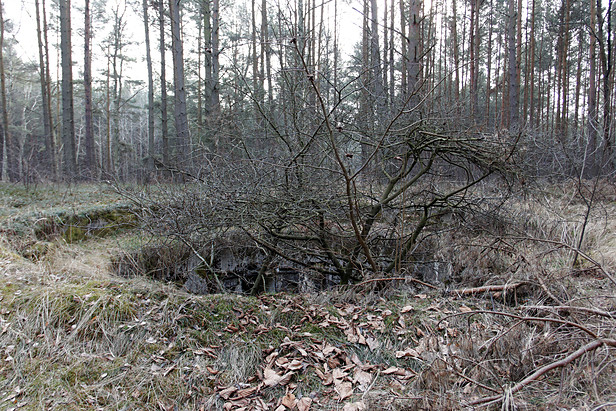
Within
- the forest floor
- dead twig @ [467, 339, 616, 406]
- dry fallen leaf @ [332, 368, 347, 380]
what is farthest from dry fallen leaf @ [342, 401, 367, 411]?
dead twig @ [467, 339, 616, 406]

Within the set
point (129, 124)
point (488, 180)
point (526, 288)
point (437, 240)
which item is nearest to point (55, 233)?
Result: point (437, 240)

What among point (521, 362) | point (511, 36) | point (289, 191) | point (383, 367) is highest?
point (511, 36)

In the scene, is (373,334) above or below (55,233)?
below

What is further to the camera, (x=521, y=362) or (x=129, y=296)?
(x=129, y=296)

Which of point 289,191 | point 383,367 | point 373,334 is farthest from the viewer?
point 289,191

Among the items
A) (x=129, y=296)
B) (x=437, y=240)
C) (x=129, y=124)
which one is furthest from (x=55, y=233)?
(x=129, y=124)

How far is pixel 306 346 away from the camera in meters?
2.60

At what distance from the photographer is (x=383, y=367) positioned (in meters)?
2.38

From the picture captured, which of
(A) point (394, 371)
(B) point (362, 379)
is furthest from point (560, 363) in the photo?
(B) point (362, 379)

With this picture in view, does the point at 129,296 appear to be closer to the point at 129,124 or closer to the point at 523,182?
the point at 523,182

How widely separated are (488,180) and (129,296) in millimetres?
5283

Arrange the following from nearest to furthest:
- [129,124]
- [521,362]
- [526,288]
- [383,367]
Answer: [521,362]
[383,367]
[526,288]
[129,124]

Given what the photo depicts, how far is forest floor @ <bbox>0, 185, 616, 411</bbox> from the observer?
6.25 ft

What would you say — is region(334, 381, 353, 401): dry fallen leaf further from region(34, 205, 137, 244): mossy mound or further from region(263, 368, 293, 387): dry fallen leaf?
region(34, 205, 137, 244): mossy mound
